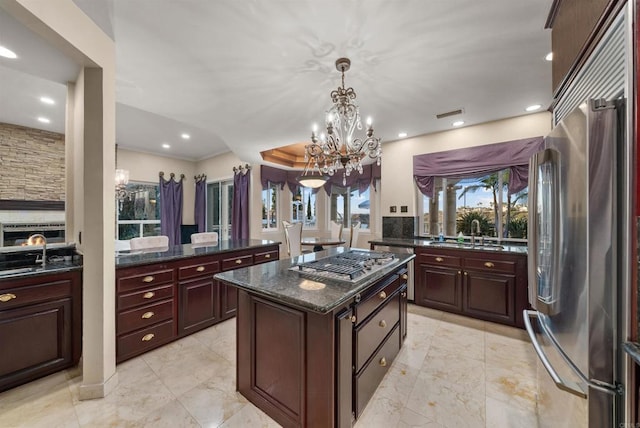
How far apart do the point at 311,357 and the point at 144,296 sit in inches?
73.1

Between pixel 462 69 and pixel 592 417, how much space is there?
2478 mm

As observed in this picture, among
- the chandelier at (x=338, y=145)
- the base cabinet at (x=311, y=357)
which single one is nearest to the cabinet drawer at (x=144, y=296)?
the base cabinet at (x=311, y=357)

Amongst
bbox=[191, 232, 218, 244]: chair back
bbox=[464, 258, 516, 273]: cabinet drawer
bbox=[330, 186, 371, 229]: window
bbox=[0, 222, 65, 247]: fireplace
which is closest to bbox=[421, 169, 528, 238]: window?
bbox=[464, 258, 516, 273]: cabinet drawer

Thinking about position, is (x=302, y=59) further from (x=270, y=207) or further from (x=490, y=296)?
(x=270, y=207)

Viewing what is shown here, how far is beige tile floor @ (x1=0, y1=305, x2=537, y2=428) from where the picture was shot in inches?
62.2

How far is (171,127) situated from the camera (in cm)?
417

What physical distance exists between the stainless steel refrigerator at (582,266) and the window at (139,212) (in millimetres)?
7157

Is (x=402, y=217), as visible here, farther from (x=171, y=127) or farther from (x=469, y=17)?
(x=171, y=127)

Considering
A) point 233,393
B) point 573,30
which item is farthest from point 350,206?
point 573,30

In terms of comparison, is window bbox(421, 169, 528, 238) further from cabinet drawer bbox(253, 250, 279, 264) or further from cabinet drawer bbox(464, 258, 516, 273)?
cabinet drawer bbox(253, 250, 279, 264)

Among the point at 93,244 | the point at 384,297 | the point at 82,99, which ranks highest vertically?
the point at 82,99

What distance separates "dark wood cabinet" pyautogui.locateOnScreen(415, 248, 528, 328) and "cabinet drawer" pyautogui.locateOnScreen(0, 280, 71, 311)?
3800mm

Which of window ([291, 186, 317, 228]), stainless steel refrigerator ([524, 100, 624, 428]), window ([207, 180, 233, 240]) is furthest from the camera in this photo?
window ([291, 186, 317, 228])

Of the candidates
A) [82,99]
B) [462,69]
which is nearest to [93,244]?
[82,99]
